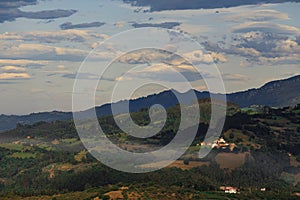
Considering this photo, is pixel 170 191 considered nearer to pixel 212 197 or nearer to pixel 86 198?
pixel 212 197

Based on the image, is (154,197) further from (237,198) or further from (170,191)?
(237,198)

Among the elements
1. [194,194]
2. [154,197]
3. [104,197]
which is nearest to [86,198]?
[104,197]

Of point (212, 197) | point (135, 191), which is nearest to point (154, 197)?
point (135, 191)

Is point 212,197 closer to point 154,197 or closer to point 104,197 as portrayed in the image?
point 154,197

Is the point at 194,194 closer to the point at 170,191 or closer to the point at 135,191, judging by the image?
the point at 170,191

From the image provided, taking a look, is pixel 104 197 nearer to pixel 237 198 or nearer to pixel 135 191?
pixel 135 191
